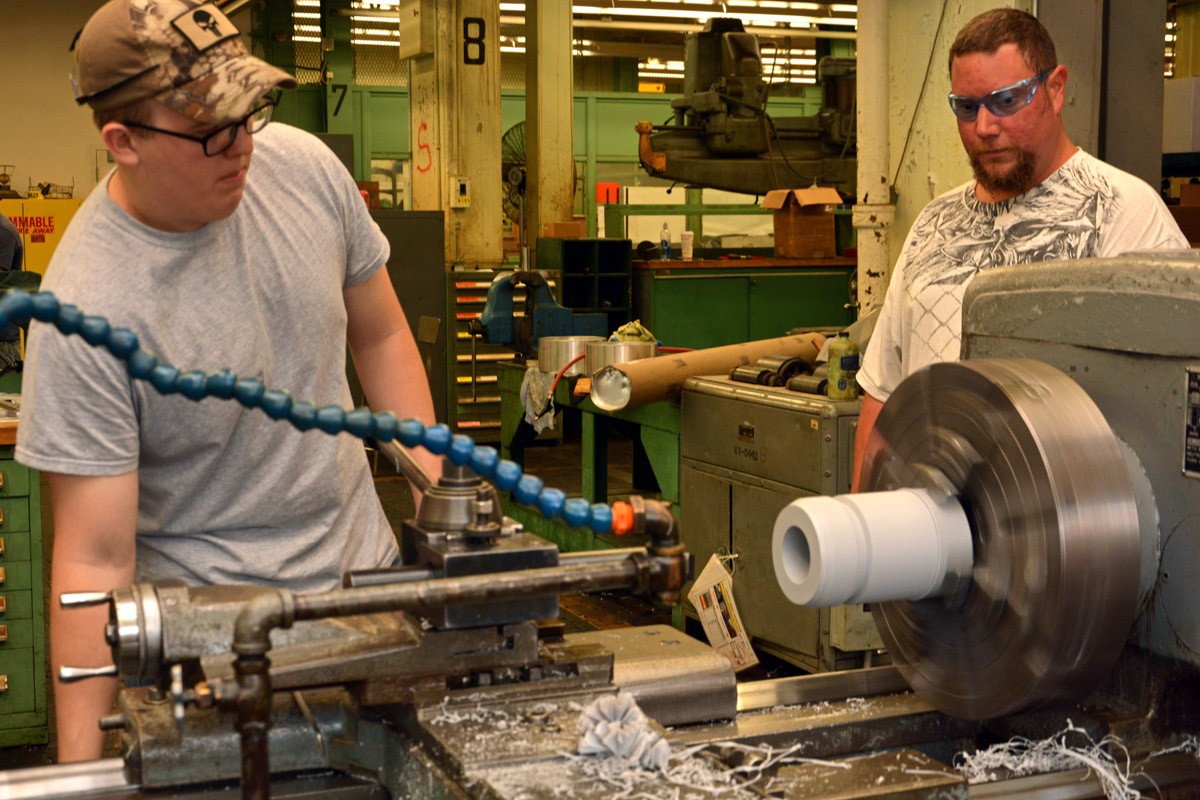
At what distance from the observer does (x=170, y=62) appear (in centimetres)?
102

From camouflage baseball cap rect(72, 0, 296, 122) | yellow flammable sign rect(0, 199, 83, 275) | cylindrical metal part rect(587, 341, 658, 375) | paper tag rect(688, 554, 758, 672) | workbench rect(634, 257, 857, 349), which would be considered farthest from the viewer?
yellow flammable sign rect(0, 199, 83, 275)

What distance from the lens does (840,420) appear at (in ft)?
8.98

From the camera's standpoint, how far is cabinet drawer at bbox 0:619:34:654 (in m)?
2.67

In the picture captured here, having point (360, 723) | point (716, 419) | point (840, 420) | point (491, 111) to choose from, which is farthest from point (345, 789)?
point (491, 111)

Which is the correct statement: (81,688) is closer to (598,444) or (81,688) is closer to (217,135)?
(217,135)

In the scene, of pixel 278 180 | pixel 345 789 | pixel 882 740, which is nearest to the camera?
pixel 345 789

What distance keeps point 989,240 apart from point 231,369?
3.12 feet

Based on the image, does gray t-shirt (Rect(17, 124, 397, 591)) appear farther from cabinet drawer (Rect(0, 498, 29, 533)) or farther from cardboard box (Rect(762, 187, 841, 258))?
cardboard box (Rect(762, 187, 841, 258))

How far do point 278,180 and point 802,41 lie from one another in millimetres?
11134

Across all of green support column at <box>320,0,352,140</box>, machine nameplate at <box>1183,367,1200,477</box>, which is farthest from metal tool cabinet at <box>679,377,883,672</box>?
green support column at <box>320,0,352,140</box>

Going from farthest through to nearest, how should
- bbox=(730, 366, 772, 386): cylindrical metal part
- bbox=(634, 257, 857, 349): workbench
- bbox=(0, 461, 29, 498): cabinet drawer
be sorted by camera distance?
bbox=(634, 257, 857, 349): workbench, bbox=(730, 366, 772, 386): cylindrical metal part, bbox=(0, 461, 29, 498): cabinet drawer

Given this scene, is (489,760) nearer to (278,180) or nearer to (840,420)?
(278,180)

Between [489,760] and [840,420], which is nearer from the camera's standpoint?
[489,760]

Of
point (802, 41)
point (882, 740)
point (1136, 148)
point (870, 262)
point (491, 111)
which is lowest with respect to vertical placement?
point (882, 740)
